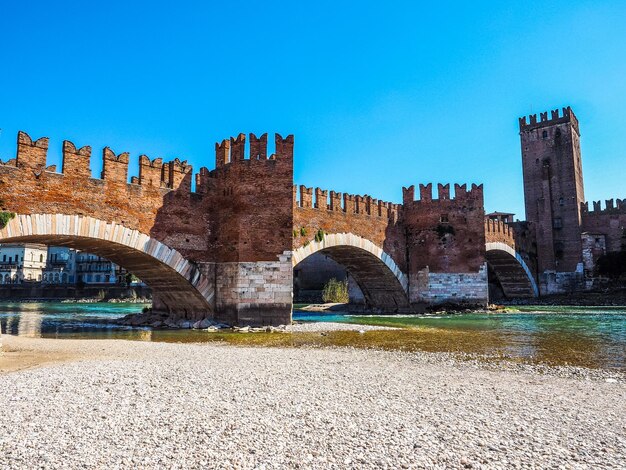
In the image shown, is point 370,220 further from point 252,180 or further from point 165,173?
point 165,173

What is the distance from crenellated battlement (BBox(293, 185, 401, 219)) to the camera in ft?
67.1

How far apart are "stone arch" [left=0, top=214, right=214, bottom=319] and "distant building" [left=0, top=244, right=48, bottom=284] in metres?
64.9

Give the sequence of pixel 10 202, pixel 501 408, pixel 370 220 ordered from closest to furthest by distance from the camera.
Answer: pixel 501 408 < pixel 10 202 < pixel 370 220

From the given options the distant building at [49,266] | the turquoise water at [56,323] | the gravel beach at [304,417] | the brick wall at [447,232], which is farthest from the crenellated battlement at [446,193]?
the distant building at [49,266]

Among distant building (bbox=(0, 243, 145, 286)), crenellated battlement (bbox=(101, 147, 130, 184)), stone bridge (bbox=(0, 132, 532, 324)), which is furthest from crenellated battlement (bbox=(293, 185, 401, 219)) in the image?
distant building (bbox=(0, 243, 145, 286))

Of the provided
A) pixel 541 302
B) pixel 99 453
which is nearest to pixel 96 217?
pixel 99 453

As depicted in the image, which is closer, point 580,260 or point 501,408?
point 501,408

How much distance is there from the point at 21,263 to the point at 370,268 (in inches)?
2598

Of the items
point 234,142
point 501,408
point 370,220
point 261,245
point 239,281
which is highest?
point 234,142

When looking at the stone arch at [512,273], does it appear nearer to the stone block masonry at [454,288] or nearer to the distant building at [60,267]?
the stone block masonry at [454,288]

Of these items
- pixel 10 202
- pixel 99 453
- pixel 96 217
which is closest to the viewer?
pixel 99 453

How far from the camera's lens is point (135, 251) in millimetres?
15211

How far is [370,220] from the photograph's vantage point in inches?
958

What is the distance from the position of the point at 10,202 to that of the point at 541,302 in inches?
1438
